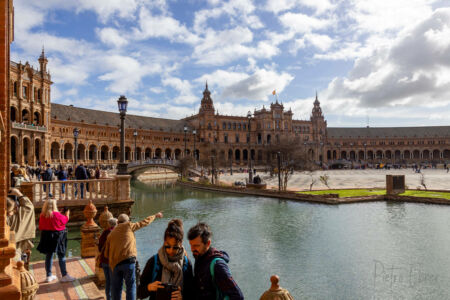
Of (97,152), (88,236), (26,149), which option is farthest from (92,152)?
(88,236)

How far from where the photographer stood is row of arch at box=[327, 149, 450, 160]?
11819cm

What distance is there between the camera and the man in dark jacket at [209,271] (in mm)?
3289

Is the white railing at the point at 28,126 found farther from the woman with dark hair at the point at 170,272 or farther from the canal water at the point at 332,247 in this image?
the woman with dark hair at the point at 170,272

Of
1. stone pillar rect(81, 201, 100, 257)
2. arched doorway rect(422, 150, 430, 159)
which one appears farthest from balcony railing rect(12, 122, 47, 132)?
arched doorway rect(422, 150, 430, 159)

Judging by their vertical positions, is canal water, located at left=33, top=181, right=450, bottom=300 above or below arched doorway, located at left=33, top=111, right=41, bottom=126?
below

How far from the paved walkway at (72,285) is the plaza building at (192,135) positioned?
2691cm

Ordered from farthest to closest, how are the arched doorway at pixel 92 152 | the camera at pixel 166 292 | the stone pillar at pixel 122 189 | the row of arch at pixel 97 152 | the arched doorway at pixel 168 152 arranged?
the arched doorway at pixel 168 152, the arched doorway at pixel 92 152, the row of arch at pixel 97 152, the stone pillar at pixel 122 189, the camera at pixel 166 292

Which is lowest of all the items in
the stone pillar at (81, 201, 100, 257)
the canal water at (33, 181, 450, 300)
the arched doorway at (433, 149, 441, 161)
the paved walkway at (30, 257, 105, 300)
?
the canal water at (33, 181, 450, 300)

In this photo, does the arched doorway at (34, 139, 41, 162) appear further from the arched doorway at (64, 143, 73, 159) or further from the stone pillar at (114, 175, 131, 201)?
the stone pillar at (114, 175, 131, 201)

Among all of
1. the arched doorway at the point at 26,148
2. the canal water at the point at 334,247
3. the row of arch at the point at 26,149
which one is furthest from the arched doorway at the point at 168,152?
the canal water at the point at 334,247

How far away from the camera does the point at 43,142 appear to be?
49.4m

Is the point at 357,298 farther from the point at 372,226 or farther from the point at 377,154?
the point at 377,154

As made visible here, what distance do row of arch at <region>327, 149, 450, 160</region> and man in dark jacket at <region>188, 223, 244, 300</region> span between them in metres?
120

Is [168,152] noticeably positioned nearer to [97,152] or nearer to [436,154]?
[97,152]
